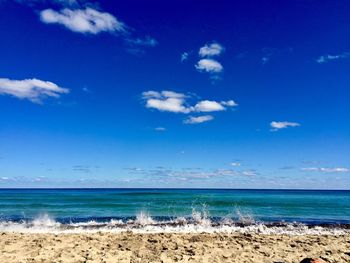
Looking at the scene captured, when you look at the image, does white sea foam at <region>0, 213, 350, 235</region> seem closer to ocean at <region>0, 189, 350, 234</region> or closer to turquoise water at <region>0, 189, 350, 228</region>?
ocean at <region>0, 189, 350, 234</region>

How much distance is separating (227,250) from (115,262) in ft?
12.4

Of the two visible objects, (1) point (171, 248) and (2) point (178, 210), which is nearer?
(1) point (171, 248)

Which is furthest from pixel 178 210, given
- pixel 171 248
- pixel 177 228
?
pixel 171 248

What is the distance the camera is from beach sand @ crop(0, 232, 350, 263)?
32.8 ft

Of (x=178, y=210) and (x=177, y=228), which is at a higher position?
(x=178, y=210)

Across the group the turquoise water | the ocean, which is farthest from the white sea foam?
the turquoise water

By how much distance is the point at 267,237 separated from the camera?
44.0ft

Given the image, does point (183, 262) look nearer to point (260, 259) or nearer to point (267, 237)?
point (260, 259)

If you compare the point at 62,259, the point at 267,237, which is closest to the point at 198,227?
the point at 267,237

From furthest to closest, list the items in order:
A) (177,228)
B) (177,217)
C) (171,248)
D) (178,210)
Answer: (178,210)
(177,217)
(177,228)
(171,248)

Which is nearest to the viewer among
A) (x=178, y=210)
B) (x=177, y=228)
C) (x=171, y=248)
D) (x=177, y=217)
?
(x=171, y=248)

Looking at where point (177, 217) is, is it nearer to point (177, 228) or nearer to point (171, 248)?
point (177, 228)

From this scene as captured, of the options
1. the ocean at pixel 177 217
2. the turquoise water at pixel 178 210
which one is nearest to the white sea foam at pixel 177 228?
the ocean at pixel 177 217

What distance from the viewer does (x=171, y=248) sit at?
11.1 m
